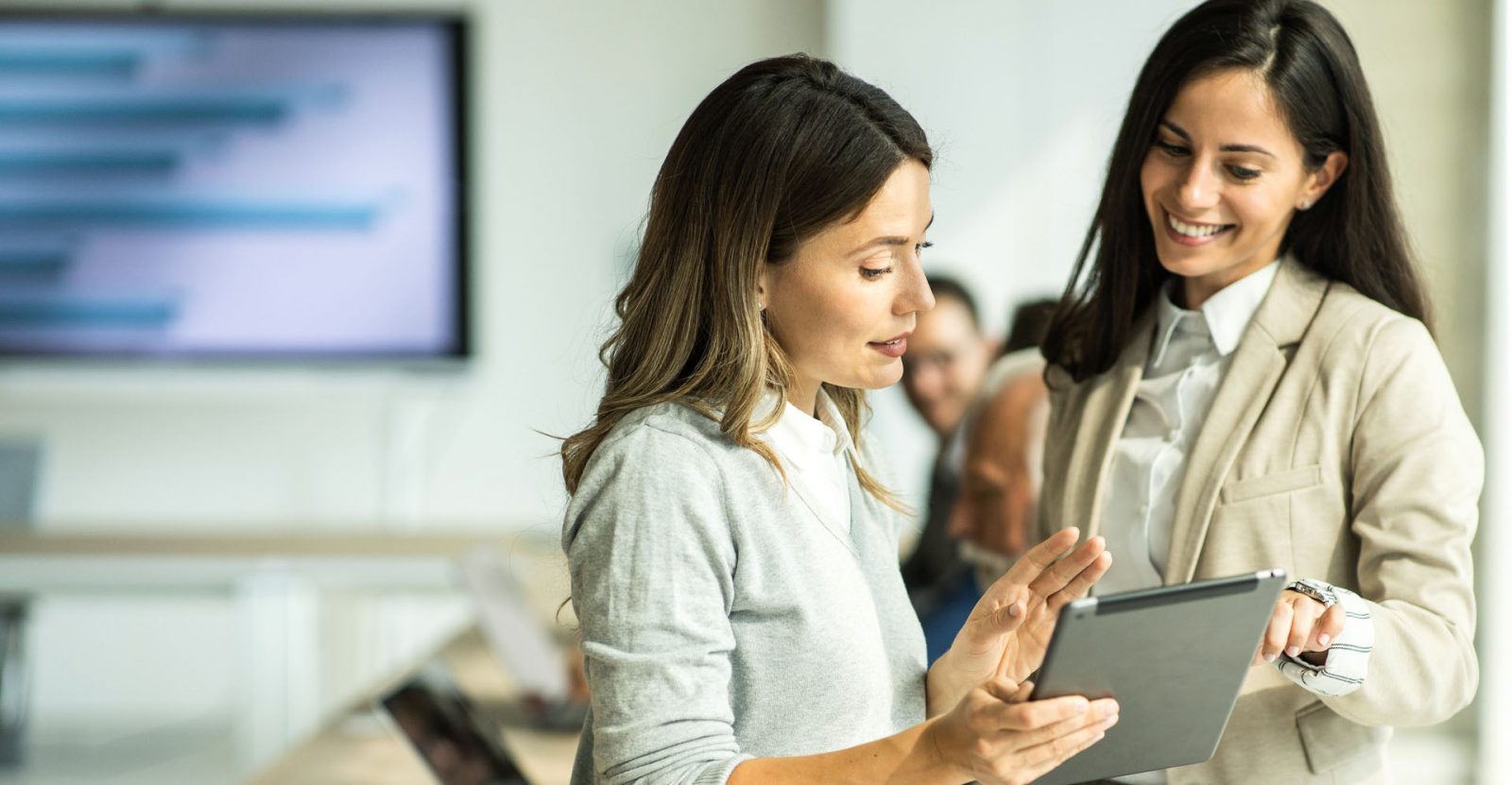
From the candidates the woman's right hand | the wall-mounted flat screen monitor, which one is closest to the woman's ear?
the woman's right hand

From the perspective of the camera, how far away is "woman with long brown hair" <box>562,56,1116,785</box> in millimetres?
1132

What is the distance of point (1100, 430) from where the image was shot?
1632 mm

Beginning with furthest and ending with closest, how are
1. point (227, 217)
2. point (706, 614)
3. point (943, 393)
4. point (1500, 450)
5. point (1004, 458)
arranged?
point (227, 217)
point (1500, 450)
point (943, 393)
point (1004, 458)
point (706, 614)

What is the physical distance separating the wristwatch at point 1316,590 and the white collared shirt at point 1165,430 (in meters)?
0.21

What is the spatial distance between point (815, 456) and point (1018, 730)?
346 mm

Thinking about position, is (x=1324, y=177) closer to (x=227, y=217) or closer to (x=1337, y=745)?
(x=1337, y=745)

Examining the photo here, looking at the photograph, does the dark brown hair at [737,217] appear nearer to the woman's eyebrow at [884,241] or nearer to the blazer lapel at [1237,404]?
the woman's eyebrow at [884,241]

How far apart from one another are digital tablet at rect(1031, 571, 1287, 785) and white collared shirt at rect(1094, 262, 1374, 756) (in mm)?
380

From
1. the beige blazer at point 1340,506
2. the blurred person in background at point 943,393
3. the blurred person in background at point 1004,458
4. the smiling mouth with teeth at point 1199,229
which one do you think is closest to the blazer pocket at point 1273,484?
the beige blazer at point 1340,506

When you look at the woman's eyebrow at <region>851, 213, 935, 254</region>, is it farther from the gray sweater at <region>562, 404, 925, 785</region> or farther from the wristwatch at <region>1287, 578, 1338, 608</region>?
the wristwatch at <region>1287, 578, 1338, 608</region>

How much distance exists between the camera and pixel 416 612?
491cm

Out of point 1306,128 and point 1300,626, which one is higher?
point 1306,128

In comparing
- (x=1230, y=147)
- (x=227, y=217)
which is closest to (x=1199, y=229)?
(x=1230, y=147)

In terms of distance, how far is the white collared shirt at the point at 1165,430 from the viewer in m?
1.55
